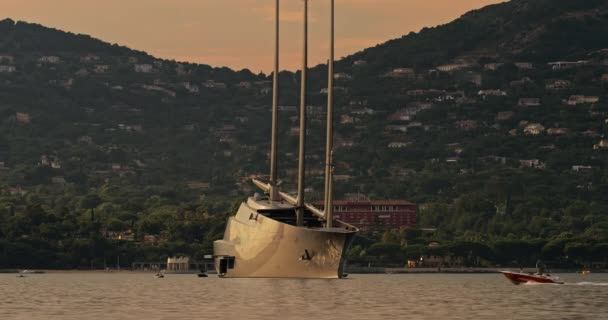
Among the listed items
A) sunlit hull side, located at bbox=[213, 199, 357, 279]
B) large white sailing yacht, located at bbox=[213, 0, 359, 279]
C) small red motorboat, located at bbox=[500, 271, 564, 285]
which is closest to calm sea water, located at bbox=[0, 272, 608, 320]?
sunlit hull side, located at bbox=[213, 199, 357, 279]

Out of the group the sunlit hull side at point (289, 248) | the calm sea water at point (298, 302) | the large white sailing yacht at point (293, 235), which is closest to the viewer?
the calm sea water at point (298, 302)

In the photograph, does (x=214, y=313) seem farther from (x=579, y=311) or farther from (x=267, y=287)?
(x=267, y=287)

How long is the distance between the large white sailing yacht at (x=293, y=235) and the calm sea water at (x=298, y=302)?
65.4 inches

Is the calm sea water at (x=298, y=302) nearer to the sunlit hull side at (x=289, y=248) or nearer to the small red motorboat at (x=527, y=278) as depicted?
the sunlit hull side at (x=289, y=248)

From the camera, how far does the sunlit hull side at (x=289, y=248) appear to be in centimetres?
16938

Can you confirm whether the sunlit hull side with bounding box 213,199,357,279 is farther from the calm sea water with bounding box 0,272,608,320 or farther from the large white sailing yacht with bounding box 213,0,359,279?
the calm sea water with bounding box 0,272,608,320

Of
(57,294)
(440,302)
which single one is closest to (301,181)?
(57,294)

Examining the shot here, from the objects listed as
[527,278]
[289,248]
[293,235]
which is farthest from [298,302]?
[527,278]

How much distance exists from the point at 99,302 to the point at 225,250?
5845 centimetres

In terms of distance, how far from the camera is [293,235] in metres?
170

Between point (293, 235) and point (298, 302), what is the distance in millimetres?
39356

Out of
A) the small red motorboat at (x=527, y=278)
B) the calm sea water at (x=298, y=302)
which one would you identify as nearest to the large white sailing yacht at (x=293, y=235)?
the calm sea water at (x=298, y=302)

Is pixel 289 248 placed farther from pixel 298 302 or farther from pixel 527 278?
pixel 298 302

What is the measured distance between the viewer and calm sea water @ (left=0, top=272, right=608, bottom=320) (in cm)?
11588
